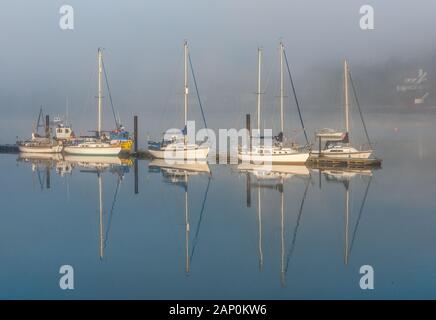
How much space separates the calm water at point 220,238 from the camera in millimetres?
14961

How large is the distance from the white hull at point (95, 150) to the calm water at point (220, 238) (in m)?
25.0

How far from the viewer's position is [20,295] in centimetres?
1406

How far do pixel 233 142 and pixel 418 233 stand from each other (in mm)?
39990

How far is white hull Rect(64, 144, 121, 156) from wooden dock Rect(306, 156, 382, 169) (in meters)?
23.1

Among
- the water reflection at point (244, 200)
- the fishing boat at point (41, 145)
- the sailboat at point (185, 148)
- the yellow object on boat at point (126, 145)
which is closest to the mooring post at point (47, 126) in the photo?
the fishing boat at point (41, 145)

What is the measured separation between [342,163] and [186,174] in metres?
13.8

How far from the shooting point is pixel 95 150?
216 feet

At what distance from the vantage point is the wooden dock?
4919 centimetres

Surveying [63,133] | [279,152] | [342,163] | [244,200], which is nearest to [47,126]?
[63,133]

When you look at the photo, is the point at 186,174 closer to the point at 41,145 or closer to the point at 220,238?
the point at 220,238

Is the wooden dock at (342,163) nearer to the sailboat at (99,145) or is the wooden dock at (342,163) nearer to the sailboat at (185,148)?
the sailboat at (185,148)

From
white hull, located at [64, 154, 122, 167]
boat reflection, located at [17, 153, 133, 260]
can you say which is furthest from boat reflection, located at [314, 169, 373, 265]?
white hull, located at [64, 154, 122, 167]

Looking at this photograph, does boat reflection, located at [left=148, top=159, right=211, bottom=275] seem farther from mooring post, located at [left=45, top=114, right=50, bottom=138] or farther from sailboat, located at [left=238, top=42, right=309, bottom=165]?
mooring post, located at [left=45, top=114, right=50, bottom=138]
